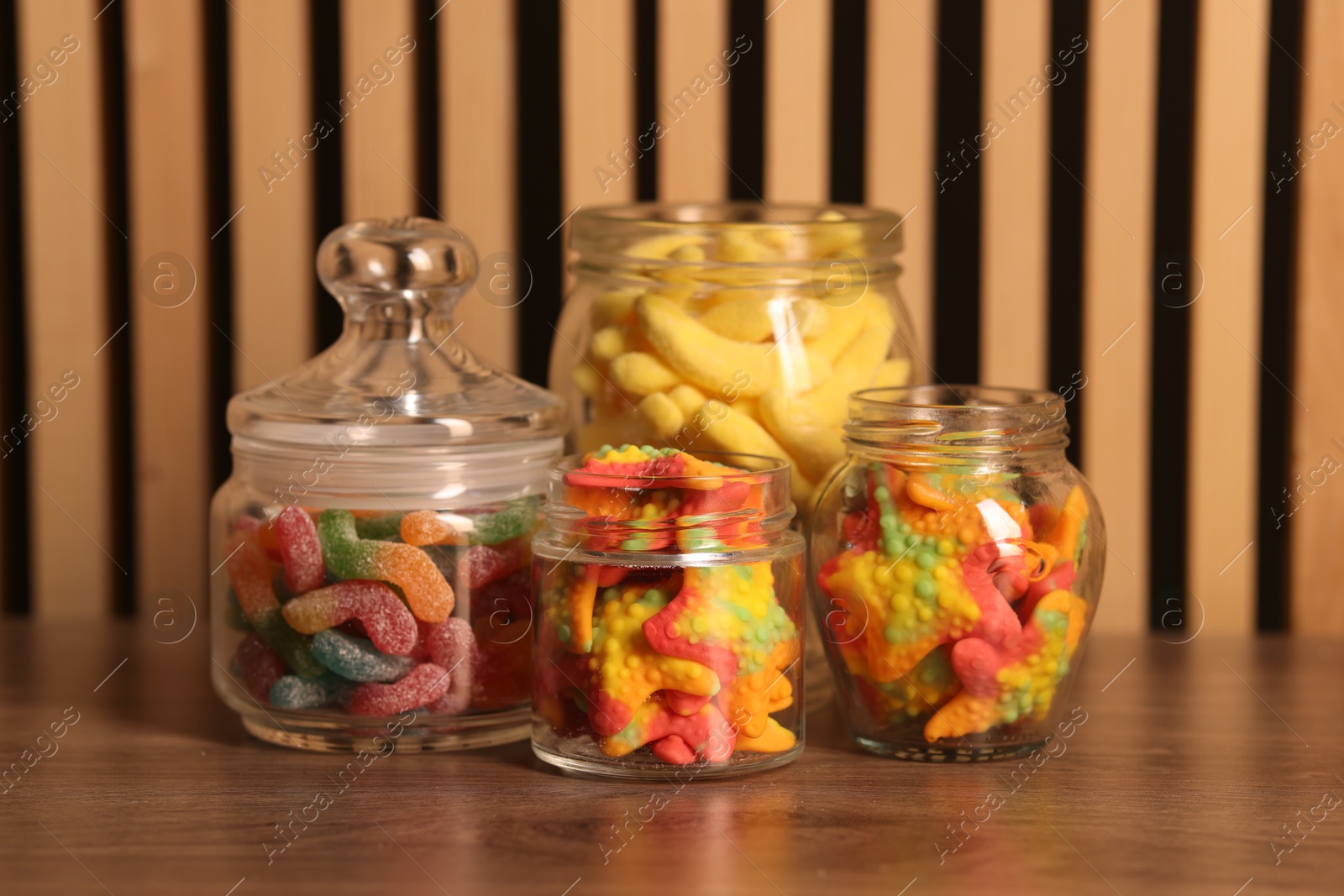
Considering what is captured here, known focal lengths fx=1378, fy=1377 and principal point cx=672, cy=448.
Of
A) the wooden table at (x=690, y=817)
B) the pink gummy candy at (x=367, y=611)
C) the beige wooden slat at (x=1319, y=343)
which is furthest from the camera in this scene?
the beige wooden slat at (x=1319, y=343)

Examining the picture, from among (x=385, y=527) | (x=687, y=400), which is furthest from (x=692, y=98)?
(x=385, y=527)

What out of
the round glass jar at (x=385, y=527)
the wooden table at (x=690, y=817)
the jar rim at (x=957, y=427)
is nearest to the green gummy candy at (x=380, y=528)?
the round glass jar at (x=385, y=527)

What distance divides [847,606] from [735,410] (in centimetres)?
12

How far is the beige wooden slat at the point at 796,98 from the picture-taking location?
98 cm

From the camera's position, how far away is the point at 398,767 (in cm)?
65

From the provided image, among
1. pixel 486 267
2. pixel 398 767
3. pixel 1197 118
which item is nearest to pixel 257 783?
pixel 398 767

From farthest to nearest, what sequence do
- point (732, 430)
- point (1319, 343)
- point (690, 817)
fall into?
point (1319, 343)
point (732, 430)
point (690, 817)

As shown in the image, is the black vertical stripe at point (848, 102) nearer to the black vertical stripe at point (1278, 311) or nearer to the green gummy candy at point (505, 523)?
the black vertical stripe at point (1278, 311)

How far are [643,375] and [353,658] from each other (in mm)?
200

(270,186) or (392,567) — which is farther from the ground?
(270,186)

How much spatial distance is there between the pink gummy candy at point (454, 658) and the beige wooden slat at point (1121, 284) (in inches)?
20.3

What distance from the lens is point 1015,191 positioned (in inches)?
39.3

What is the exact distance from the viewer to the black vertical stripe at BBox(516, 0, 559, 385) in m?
1.02

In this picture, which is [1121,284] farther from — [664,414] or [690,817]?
[690,817]
